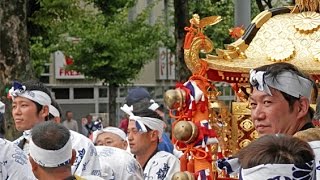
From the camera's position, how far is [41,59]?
20375 millimetres

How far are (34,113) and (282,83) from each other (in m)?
2.20

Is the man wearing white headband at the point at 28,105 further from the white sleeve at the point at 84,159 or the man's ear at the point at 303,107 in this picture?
the man's ear at the point at 303,107

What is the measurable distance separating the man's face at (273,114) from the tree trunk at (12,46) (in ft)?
20.1

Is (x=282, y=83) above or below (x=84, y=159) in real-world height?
above

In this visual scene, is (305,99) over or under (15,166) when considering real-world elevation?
over

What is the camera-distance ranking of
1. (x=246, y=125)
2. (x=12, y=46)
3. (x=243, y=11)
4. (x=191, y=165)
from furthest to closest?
(x=12, y=46)
(x=243, y=11)
(x=246, y=125)
(x=191, y=165)

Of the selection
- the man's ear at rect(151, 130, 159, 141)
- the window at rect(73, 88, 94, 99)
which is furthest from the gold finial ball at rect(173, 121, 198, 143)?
the window at rect(73, 88, 94, 99)

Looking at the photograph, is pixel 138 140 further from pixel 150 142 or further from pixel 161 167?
pixel 161 167

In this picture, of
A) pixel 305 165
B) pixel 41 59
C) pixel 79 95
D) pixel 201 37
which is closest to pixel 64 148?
pixel 305 165

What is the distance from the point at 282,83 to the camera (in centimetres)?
384

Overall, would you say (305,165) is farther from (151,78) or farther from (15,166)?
(151,78)

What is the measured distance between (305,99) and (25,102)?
2.30 metres

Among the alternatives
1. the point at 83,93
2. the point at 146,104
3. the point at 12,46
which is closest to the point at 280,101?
the point at 146,104

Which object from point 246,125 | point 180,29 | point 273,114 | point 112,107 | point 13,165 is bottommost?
point 112,107
